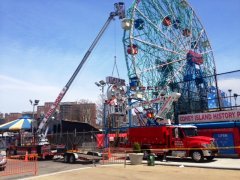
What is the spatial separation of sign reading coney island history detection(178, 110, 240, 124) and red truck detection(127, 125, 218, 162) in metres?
3.71

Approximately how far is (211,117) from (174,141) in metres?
6.24

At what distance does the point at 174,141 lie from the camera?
23844mm

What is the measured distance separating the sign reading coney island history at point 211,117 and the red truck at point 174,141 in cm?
371

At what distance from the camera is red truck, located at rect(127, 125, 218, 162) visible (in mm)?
22281

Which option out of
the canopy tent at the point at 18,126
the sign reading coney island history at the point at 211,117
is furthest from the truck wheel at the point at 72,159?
the canopy tent at the point at 18,126

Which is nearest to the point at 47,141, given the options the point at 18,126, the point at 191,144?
the point at 18,126

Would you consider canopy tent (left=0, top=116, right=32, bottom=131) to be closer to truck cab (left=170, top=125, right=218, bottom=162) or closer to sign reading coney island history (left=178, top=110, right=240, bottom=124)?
sign reading coney island history (left=178, top=110, right=240, bottom=124)

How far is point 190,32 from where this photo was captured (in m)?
56.6

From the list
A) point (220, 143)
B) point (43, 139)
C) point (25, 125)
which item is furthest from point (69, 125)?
point (220, 143)

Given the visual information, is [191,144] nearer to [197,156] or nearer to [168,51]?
[197,156]

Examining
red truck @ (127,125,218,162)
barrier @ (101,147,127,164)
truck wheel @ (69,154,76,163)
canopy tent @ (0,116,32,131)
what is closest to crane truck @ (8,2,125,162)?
truck wheel @ (69,154,76,163)

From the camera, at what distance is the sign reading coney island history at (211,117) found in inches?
1061

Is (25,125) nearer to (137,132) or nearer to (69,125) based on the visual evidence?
(69,125)

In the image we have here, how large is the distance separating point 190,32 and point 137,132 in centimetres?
3504
